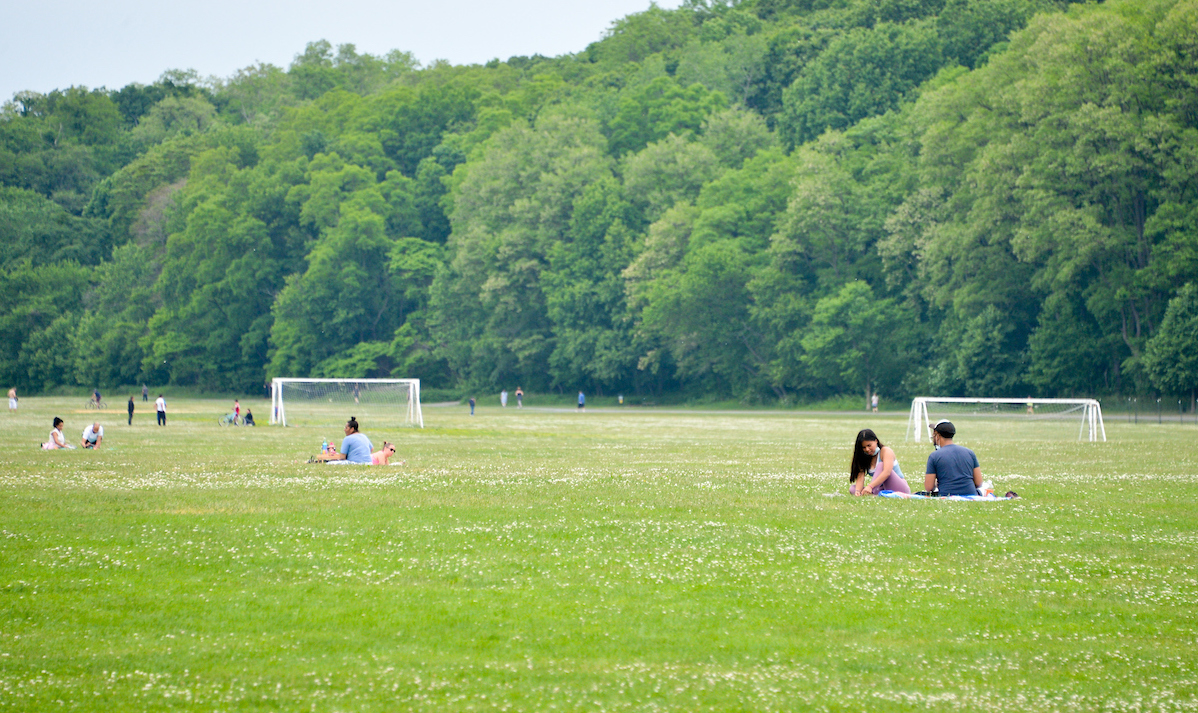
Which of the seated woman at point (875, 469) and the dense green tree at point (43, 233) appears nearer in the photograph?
the seated woman at point (875, 469)

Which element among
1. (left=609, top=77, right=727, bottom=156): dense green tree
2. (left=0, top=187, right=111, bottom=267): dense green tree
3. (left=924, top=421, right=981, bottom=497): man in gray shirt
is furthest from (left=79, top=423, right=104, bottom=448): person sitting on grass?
(left=0, top=187, right=111, bottom=267): dense green tree

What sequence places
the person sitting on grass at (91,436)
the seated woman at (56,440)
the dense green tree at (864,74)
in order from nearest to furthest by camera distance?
1. the seated woman at (56,440)
2. the person sitting on grass at (91,436)
3. the dense green tree at (864,74)

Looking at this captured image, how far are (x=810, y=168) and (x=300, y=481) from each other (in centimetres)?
6954

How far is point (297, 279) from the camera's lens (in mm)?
115125

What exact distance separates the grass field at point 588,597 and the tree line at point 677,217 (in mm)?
50957

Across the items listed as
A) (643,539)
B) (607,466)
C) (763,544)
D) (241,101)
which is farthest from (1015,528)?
(241,101)

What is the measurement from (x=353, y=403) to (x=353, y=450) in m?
42.1

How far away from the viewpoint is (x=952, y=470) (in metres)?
17.1

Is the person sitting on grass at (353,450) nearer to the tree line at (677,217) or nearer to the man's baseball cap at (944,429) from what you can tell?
the man's baseball cap at (944,429)

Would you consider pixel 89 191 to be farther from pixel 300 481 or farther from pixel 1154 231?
pixel 300 481

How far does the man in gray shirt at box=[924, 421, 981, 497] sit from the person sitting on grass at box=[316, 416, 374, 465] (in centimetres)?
1246

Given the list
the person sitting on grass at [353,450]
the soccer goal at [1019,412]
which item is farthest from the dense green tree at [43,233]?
the person sitting on grass at [353,450]

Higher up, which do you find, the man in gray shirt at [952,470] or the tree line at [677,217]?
the tree line at [677,217]

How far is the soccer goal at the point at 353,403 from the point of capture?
56.0 metres
